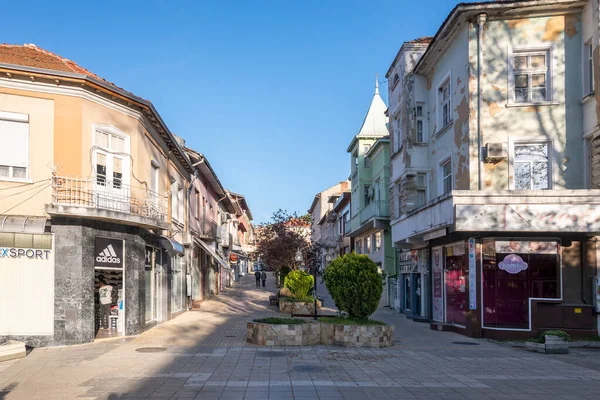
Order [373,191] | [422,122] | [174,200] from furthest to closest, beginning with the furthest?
[373,191] → [174,200] → [422,122]

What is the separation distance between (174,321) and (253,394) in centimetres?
1189

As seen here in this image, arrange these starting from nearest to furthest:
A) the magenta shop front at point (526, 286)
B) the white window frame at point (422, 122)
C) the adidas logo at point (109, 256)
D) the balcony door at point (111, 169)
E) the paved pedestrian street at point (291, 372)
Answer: the paved pedestrian street at point (291, 372), the balcony door at point (111, 169), the adidas logo at point (109, 256), the magenta shop front at point (526, 286), the white window frame at point (422, 122)

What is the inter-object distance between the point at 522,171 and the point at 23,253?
14119mm

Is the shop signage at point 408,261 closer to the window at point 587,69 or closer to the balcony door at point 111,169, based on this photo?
the window at point 587,69

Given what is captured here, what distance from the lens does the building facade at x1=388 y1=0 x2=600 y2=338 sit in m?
15.4

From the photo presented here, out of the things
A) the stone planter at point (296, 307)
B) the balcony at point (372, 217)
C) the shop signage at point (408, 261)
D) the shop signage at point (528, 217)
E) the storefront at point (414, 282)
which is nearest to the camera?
the shop signage at point (528, 217)

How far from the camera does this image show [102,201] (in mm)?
14141

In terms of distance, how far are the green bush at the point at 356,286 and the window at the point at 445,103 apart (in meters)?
7.05

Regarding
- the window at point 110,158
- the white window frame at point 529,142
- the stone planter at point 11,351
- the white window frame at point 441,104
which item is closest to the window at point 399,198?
the white window frame at point 441,104

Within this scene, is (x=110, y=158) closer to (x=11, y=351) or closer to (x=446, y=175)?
(x=11, y=351)

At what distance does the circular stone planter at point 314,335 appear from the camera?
13.6 meters

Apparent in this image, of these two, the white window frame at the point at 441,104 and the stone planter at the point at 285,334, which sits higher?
the white window frame at the point at 441,104

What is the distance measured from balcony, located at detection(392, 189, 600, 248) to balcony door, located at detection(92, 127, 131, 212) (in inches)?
364

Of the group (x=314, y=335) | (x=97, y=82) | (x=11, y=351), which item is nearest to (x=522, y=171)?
(x=314, y=335)
